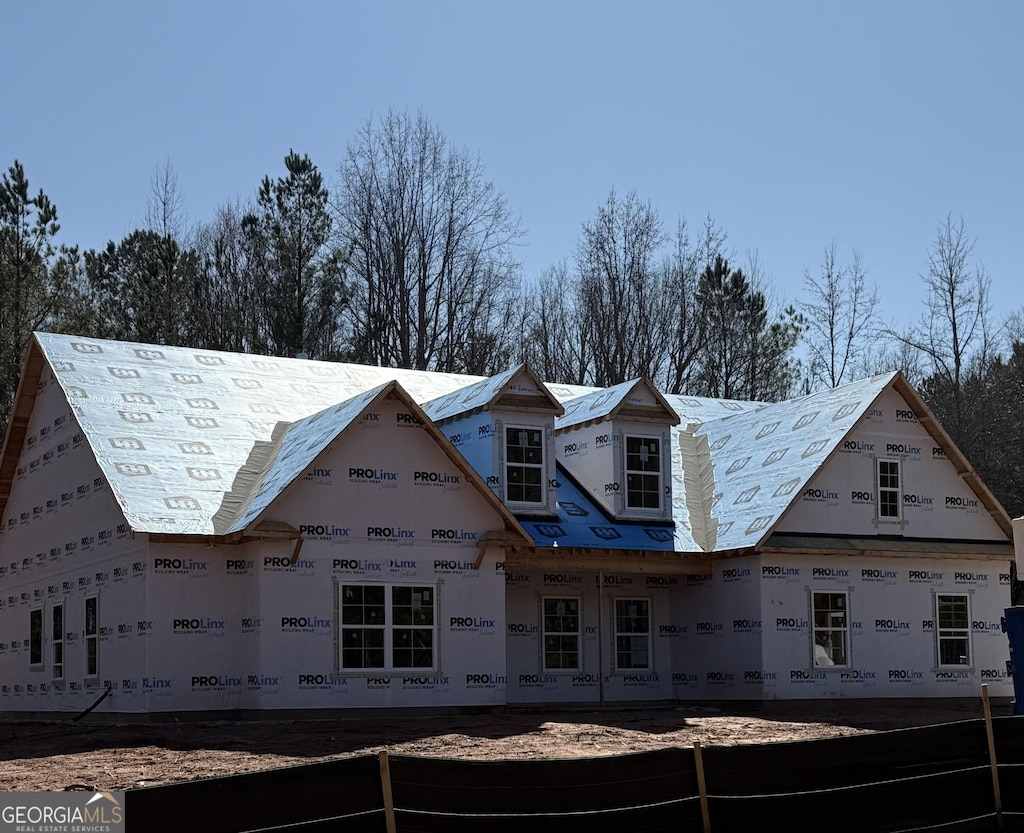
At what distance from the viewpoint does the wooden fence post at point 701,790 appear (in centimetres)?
1005

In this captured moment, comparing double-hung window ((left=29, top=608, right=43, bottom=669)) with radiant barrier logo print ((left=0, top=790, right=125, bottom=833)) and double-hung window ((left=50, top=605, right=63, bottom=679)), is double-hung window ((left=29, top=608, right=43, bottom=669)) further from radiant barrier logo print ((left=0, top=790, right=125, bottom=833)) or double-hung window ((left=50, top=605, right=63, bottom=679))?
radiant barrier logo print ((left=0, top=790, right=125, bottom=833))

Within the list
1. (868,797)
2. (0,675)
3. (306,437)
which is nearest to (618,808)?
(868,797)

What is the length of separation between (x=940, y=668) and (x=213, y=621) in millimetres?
13595

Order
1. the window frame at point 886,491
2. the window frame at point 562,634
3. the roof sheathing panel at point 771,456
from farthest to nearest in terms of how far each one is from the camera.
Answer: the window frame at point 886,491
the window frame at point 562,634
the roof sheathing panel at point 771,456

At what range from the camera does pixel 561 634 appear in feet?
80.6

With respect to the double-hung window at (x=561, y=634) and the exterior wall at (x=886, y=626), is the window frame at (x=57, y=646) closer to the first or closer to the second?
the double-hung window at (x=561, y=634)

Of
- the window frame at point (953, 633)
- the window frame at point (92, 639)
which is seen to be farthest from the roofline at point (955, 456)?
the window frame at point (92, 639)

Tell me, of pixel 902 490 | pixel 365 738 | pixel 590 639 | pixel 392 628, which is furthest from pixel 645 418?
pixel 365 738

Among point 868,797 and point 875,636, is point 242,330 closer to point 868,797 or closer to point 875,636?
point 875,636

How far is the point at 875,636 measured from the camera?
80.4 feet

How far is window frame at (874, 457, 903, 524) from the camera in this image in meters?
25.2

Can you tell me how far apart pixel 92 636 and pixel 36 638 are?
10.2ft

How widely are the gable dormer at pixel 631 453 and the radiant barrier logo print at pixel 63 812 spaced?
1710 centimetres

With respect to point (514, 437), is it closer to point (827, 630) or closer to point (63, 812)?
point (827, 630)
